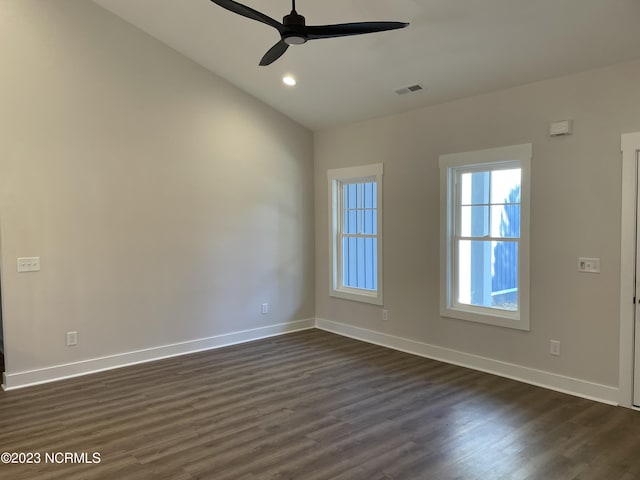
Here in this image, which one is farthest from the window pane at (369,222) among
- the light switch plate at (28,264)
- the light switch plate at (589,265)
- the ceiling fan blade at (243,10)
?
the light switch plate at (28,264)

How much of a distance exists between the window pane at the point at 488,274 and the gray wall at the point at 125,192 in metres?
2.39

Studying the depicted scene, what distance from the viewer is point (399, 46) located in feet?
12.9

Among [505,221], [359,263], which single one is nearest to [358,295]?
[359,263]

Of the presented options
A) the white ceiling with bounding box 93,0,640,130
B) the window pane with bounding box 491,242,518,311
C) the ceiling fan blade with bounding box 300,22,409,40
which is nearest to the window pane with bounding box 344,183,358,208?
the white ceiling with bounding box 93,0,640,130

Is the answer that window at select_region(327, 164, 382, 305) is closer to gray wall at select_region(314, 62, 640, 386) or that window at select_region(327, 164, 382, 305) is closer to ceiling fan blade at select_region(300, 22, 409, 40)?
gray wall at select_region(314, 62, 640, 386)

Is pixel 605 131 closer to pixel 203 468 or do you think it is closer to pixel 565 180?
pixel 565 180

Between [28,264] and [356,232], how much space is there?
3735mm

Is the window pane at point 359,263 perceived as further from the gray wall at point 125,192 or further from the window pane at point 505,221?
the window pane at point 505,221

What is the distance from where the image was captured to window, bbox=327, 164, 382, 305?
5.53m

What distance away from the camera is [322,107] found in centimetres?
548

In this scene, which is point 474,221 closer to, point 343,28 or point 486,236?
point 486,236

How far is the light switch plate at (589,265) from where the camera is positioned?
144 inches

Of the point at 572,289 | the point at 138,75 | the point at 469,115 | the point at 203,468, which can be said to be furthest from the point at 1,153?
the point at 572,289

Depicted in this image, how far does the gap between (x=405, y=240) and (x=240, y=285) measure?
2114 millimetres
